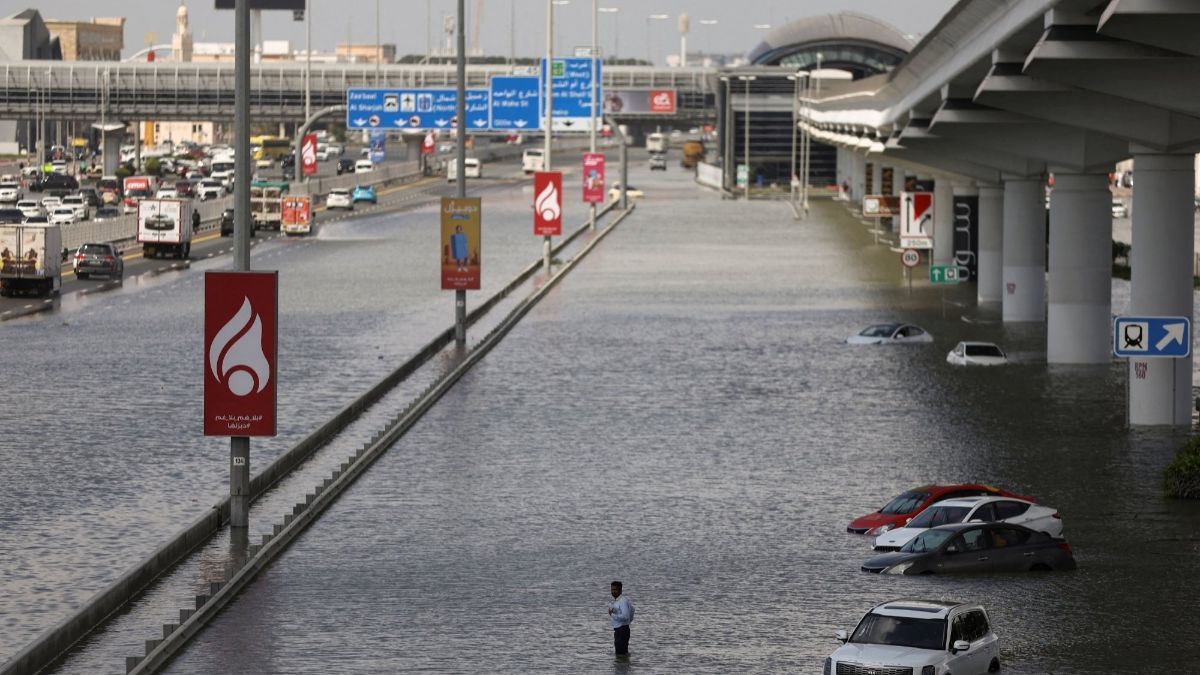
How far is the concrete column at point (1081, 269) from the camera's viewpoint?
194ft

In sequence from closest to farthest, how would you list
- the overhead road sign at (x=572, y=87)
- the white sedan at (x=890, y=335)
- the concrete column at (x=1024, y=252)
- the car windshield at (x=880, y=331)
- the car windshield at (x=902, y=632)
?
1. the car windshield at (x=902, y=632)
2. the white sedan at (x=890, y=335)
3. the car windshield at (x=880, y=331)
4. the concrete column at (x=1024, y=252)
5. the overhead road sign at (x=572, y=87)

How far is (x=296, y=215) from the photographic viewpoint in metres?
115

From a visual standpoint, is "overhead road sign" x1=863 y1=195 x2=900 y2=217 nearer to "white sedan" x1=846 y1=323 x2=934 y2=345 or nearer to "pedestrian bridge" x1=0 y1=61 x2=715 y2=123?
"white sedan" x1=846 y1=323 x2=934 y2=345

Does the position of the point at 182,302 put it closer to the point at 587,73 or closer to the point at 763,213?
the point at 587,73

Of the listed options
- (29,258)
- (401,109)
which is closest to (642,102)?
(401,109)

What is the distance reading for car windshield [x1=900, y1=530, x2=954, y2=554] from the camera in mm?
31062

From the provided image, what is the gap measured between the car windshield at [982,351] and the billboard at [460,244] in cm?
1453

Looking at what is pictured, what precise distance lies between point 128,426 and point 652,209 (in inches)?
4052

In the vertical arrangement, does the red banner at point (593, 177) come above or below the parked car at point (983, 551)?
above

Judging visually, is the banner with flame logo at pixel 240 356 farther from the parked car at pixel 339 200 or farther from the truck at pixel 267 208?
the parked car at pixel 339 200

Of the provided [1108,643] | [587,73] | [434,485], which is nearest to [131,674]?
[1108,643]

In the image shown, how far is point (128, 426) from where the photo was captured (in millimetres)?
46094

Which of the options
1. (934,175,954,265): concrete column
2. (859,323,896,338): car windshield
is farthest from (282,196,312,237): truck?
(859,323,896,338): car windshield

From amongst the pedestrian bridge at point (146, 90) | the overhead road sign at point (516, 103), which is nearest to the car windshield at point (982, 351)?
the overhead road sign at point (516, 103)
